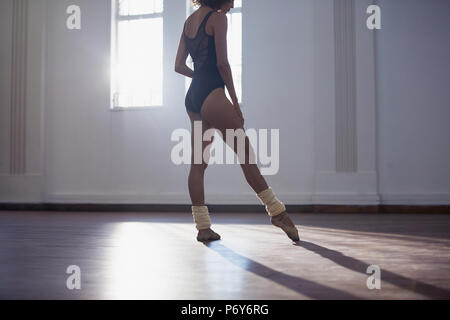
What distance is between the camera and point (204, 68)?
2051 mm

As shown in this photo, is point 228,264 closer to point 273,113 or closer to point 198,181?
point 198,181

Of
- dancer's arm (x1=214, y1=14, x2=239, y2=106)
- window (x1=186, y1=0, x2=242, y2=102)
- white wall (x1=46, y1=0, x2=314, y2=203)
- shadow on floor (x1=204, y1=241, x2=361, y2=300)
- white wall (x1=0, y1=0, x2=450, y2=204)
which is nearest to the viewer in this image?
shadow on floor (x1=204, y1=241, x2=361, y2=300)

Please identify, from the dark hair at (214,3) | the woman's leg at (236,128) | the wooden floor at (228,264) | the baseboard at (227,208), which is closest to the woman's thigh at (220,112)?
the woman's leg at (236,128)

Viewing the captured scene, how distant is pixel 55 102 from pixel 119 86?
82 cm

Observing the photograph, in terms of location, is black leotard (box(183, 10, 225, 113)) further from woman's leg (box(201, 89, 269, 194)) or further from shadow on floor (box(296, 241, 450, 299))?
shadow on floor (box(296, 241, 450, 299))

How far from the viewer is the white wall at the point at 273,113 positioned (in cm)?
432

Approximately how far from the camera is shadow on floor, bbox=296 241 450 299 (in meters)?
1.07

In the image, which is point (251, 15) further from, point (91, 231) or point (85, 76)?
point (91, 231)

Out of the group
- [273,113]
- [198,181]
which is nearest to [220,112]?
[198,181]

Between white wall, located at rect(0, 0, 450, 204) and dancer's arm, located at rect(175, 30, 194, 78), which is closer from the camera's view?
dancer's arm, located at rect(175, 30, 194, 78)

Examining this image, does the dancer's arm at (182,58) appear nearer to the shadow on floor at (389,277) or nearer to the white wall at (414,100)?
the shadow on floor at (389,277)

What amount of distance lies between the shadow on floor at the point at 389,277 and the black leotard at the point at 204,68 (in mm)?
865

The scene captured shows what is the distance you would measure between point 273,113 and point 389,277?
3.45m

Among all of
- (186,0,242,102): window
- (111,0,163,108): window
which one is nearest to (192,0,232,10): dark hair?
(186,0,242,102): window
